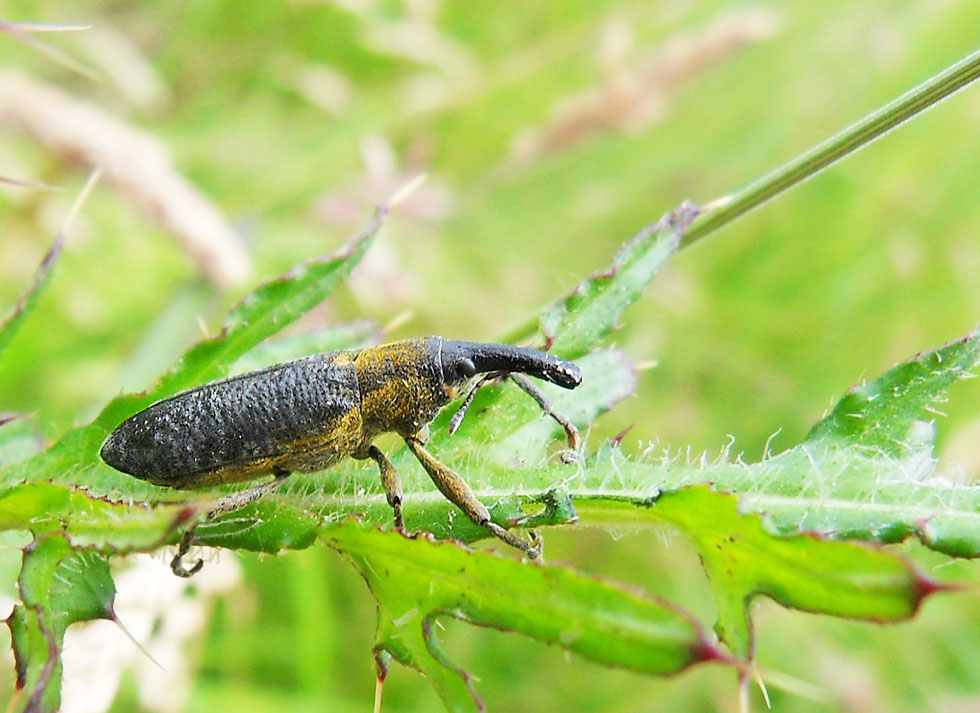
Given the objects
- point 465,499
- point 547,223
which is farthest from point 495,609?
point 547,223

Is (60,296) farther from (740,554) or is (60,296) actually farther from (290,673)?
(740,554)

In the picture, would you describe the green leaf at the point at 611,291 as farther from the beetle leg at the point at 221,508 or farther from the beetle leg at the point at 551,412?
the beetle leg at the point at 221,508

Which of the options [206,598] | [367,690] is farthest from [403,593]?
[367,690]

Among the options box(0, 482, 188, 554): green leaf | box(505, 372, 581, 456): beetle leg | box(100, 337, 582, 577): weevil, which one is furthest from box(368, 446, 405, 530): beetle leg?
box(0, 482, 188, 554): green leaf

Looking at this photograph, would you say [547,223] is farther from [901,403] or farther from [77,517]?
[77,517]

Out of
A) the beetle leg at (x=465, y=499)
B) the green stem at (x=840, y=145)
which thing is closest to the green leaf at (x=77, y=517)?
the beetle leg at (x=465, y=499)
